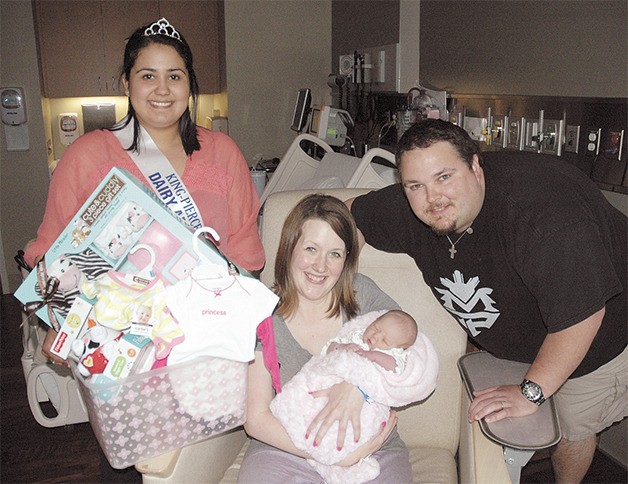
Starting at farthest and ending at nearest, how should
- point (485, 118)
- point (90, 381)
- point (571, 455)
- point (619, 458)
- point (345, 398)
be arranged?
point (485, 118) → point (619, 458) → point (571, 455) → point (345, 398) → point (90, 381)

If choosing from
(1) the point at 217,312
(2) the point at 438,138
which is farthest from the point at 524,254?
(1) the point at 217,312

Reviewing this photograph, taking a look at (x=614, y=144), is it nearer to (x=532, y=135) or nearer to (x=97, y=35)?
(x=532, y=135)

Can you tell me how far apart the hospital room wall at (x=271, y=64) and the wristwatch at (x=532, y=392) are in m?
3.68

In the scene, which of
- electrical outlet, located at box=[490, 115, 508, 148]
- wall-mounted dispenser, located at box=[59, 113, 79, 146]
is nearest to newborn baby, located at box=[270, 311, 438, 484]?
electrical outlet, located at box=[490, 115, 508, 148]

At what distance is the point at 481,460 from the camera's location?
→ 4.43 feet

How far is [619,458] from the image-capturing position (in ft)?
7.59

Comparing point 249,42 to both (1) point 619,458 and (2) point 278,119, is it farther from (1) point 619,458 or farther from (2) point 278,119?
(1) point 619,458

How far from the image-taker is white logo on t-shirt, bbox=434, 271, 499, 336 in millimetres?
1612

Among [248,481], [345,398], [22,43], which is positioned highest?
[22,43]

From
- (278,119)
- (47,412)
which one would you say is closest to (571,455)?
(47,412)

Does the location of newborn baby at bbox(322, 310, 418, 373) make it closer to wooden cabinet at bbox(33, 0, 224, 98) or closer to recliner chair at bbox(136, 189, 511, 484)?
recliner chair at bbox(136, 189, 511, 484)

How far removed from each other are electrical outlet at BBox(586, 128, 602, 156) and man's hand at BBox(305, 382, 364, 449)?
4.57 feet

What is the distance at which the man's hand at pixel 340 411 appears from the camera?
1.41 m

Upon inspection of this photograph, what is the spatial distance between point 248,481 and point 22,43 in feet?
12.8
